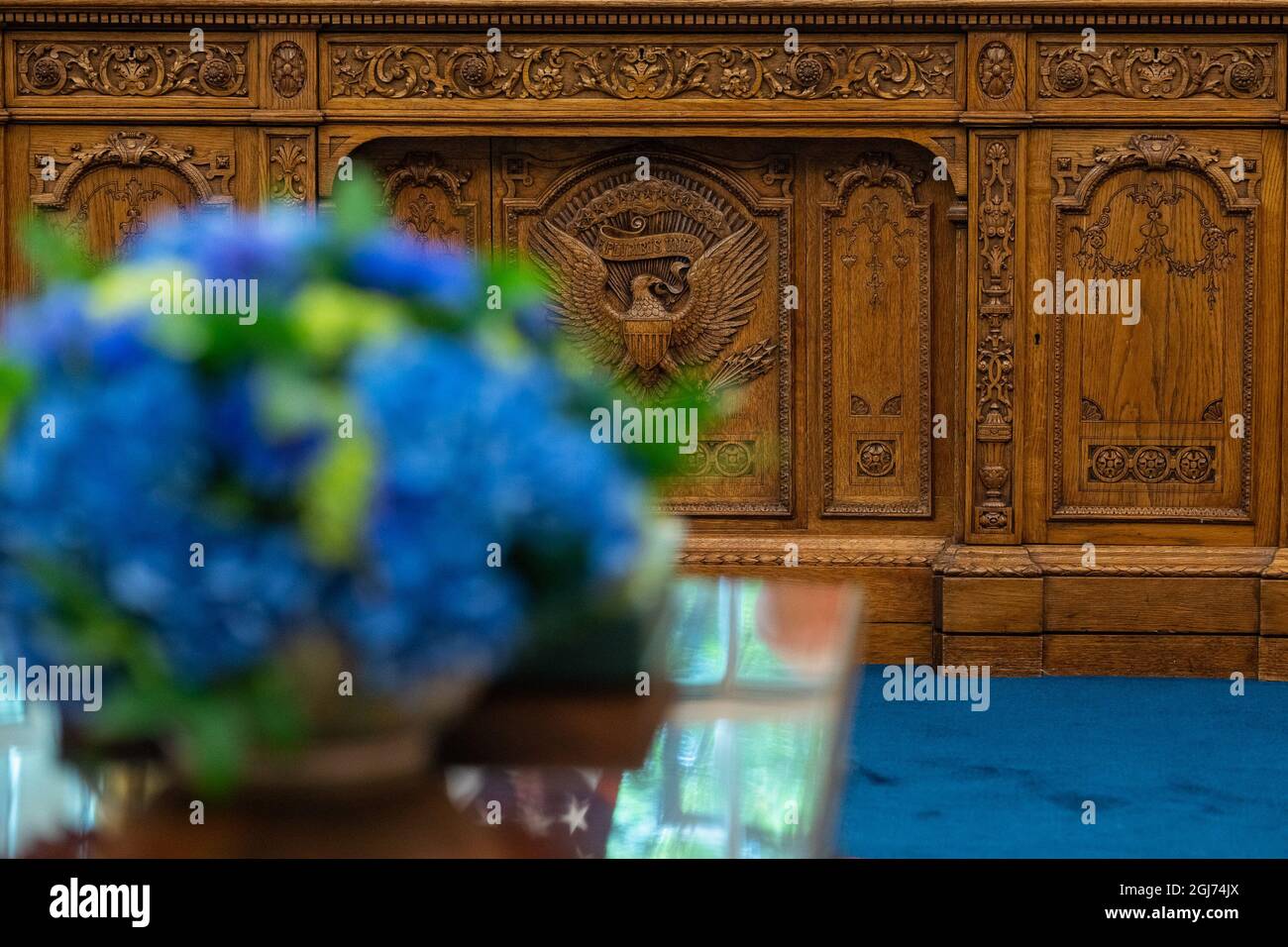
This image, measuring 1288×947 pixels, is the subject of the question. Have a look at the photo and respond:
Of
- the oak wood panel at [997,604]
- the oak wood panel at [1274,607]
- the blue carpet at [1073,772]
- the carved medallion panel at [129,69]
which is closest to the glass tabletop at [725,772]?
the blue carpet at [1073,772]

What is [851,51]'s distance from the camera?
4.94 m

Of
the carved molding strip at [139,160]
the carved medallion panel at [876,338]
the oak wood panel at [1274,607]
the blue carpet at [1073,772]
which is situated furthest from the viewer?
the carved medallion panel at [876,338]

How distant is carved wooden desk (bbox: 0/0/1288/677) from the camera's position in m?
4.89

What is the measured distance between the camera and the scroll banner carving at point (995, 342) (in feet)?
16.1

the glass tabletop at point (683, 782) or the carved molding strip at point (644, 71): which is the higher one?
the carved molding strip at point (644, 71)

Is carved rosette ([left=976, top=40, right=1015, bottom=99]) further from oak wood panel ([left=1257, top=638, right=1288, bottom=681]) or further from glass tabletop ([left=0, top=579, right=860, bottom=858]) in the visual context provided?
glass tabletop ([left=0, top=579, right=860, bottom=858])

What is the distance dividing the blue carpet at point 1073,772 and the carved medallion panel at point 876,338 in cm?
67

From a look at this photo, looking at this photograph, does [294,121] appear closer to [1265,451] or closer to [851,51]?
[851,51]

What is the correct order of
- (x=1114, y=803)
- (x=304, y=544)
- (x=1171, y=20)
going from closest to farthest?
1. (x=304, y=544)
2. (x=1114, y=803)
3. (x=1171, y=20)

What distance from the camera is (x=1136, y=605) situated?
4926 millimetres

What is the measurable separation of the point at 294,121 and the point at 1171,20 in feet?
9.49

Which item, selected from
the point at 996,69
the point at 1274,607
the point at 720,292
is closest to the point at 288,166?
the point at 720,292

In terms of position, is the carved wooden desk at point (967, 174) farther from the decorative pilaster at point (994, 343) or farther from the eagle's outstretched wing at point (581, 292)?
the eagle's outstretched wing at point (581, 292)
